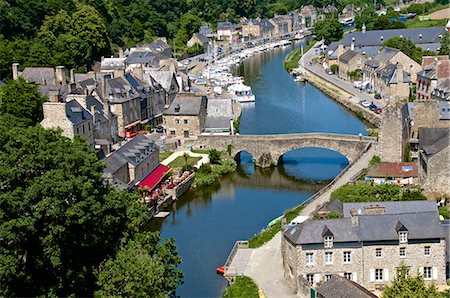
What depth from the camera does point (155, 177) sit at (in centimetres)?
3675

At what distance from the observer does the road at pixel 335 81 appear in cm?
5691

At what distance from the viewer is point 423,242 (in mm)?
23453

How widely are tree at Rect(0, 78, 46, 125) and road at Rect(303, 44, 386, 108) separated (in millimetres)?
24244

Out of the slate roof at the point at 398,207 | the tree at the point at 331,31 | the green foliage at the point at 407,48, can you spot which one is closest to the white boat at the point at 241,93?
the green foliage at the point at 407,48

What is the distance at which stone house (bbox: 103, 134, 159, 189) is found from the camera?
3334 cm

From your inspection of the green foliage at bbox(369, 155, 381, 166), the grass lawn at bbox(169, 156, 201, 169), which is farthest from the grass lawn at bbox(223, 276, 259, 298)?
the grass lawn at bbox(169, 156, 201, 169)

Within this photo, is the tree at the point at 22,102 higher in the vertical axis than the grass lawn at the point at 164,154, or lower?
higher

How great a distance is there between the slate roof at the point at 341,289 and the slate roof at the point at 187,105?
22.9 meters

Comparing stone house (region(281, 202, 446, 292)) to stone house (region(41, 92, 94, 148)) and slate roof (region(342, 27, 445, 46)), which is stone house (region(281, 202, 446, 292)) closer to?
stone house (region(41, 92, 94, 148))

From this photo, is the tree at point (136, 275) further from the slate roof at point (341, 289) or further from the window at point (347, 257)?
the window at point (347, 257)

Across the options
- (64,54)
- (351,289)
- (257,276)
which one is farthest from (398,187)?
(64,54)

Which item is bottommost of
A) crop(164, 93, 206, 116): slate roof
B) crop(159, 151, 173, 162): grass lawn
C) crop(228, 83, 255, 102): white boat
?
crop(159, 151, 173, 162): grass lawn

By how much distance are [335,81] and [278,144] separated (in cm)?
2673

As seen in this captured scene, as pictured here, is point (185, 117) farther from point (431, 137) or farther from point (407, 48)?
point (407, 48)
